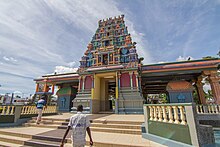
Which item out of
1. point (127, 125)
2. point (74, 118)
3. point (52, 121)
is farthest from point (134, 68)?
point (74, 118)

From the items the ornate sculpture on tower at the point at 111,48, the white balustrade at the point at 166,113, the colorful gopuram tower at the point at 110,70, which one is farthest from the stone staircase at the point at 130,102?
the white balustrade at the point at 166,113

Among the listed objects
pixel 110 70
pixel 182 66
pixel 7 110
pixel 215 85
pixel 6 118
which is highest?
Result: pixel 182 66

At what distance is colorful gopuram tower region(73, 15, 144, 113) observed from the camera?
1068cm

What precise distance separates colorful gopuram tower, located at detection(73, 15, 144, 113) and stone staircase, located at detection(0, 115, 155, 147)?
4.62 metres

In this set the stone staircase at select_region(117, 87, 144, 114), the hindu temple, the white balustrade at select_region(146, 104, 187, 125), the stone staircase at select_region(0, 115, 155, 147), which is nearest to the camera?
the white balustrade at select_region(146, 104, 187, 125)

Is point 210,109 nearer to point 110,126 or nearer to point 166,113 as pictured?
point 166,113

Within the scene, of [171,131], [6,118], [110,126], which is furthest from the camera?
[6,118]

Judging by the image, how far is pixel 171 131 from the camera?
134 inches

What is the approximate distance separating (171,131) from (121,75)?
8426 millimetres

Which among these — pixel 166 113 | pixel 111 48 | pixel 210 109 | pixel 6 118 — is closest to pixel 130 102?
pixel 210 109

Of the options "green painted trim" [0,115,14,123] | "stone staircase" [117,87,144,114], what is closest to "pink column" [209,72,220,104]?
"stone staircase" [117,87,144,114]

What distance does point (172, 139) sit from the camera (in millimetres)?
3334

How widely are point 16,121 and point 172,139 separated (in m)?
8.66

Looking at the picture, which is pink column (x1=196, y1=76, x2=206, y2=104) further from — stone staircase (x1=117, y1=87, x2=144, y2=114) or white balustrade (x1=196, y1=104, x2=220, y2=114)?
stone staircase (x1=117, y1=87, x2=144, y2=114)
